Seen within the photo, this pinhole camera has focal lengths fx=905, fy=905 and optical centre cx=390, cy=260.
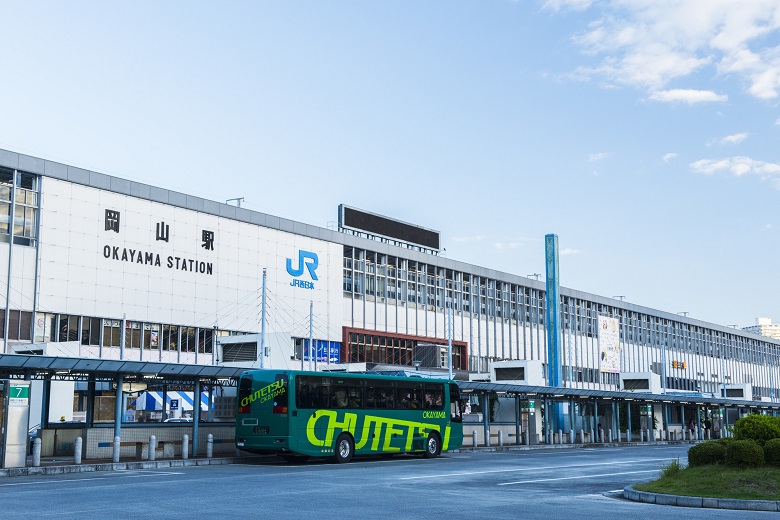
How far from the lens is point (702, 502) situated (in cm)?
1658

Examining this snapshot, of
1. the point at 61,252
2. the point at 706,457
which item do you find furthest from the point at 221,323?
the point at 706,457

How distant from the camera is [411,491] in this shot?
19.2 meters

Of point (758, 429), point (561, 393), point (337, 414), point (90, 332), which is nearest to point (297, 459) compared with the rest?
point (337, 414)

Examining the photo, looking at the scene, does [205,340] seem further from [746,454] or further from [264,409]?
[746,454]

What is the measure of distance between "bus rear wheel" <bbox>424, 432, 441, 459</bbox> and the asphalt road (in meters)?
6.09

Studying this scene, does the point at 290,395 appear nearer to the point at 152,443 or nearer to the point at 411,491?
the point at 152,443

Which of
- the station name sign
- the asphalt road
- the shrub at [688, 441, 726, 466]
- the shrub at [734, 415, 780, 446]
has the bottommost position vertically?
the asphalt road

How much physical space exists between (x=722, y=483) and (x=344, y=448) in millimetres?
15941

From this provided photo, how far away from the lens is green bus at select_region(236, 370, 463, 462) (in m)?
29.5

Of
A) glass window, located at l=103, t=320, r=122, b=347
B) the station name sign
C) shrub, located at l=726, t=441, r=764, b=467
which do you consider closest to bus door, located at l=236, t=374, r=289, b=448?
shrub, located at l=726, t=441, r=764, b=467

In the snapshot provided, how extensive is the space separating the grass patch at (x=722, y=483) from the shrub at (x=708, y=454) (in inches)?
15.6

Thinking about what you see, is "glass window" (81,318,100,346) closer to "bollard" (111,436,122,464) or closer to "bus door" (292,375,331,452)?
"bollard" (111,436,122,464)

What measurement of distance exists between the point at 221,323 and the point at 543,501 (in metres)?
37.2

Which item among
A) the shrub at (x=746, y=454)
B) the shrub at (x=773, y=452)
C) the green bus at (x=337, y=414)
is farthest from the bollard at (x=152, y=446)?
the shrub at (x=773, y=452)
